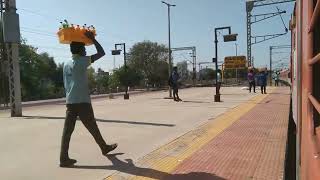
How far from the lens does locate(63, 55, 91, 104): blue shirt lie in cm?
690

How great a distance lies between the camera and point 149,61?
287ft

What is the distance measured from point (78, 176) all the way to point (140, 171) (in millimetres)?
860

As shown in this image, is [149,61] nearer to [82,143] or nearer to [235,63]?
[235,63]

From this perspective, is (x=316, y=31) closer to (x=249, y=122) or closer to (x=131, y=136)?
(x=131, y=136)

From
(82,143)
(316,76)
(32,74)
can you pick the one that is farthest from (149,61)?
(316,76)

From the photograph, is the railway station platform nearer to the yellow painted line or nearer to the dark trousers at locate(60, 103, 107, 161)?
the yellow painted line

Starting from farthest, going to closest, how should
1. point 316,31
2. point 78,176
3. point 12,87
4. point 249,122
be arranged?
point 12,87, point 249,122, point 78,176, point 316,31

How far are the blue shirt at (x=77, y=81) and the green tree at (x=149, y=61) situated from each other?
78741mm

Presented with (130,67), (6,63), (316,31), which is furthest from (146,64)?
(316,31)

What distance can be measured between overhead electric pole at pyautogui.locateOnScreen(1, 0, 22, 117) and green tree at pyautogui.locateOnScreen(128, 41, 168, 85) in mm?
69615

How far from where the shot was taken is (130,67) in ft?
284

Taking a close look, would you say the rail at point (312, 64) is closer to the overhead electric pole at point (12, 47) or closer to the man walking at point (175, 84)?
the overhead electric pole at point (12, 47)

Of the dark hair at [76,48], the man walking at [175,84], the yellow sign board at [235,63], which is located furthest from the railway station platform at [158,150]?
the yellow sign board at [235,63]

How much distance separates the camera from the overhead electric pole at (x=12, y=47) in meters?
15.9
